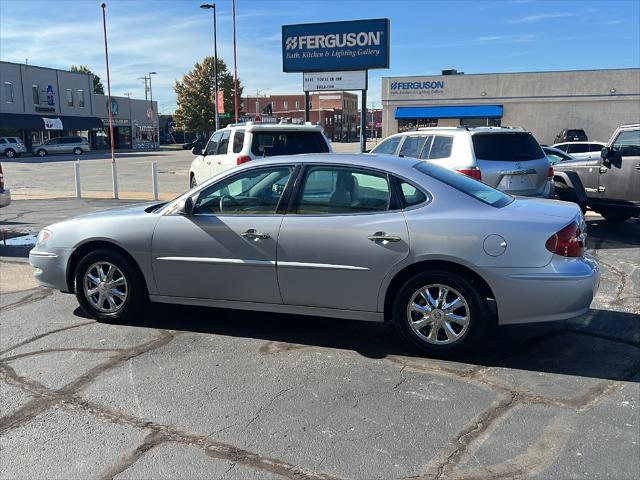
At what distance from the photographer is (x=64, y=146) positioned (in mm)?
52156

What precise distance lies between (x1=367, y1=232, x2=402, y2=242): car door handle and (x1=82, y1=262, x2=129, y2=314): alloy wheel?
93.1 inches

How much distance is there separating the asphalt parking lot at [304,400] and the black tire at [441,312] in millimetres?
129

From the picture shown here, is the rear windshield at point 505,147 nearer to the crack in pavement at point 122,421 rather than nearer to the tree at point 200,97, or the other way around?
the crack in pavement at point 122,421

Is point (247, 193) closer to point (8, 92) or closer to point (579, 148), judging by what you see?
point (579, 148)

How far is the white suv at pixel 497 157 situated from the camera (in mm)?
8531

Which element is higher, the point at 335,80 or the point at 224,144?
the point at 335,80

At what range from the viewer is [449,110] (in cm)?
4431

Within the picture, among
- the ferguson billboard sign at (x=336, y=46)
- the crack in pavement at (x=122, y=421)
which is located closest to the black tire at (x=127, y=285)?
the crack in pavement at (x=122, y=421)

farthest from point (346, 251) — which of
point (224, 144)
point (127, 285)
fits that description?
point (224, 144)

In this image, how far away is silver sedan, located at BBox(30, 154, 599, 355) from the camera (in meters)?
4.29

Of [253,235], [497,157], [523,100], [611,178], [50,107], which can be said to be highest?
[50,107]

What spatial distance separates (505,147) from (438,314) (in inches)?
203

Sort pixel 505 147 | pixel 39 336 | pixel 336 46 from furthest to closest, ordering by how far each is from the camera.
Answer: pixel 336 46, pixel 505 147, pixel 39 336

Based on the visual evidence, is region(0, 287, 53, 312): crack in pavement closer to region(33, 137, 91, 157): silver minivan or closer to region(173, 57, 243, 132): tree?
region(33, 137, 91, 157): silver minivan
